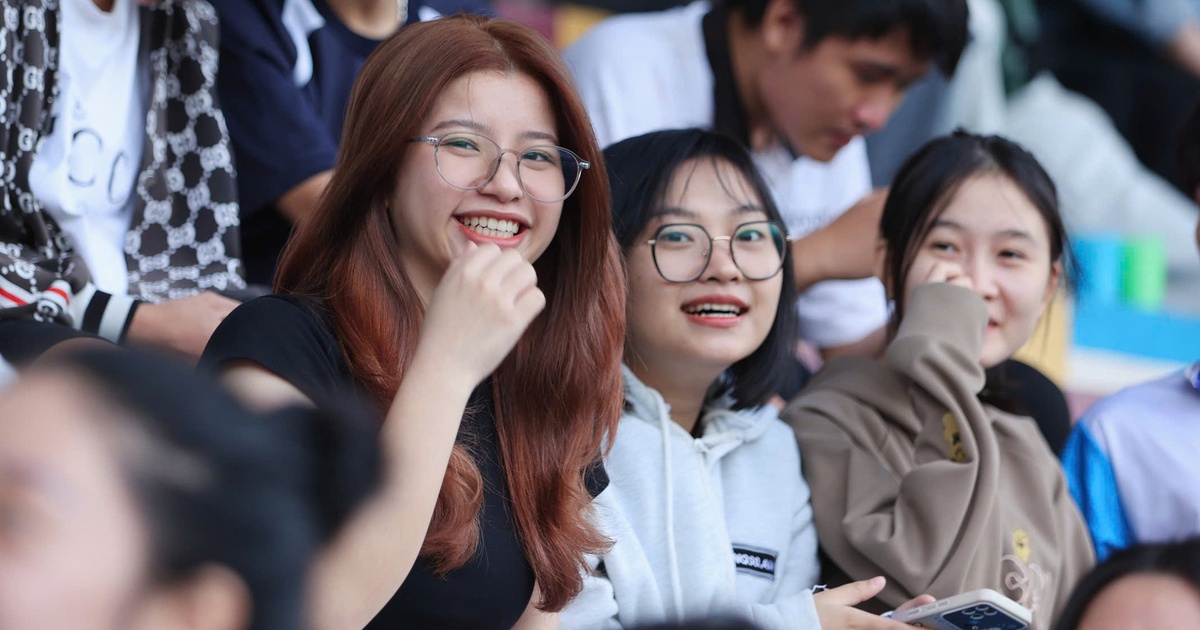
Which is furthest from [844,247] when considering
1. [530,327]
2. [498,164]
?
[498,164]

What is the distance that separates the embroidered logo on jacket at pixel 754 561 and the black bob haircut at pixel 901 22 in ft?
3.84

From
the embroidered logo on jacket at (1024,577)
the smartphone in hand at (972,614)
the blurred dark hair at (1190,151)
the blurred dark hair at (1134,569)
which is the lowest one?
the embroidered logo on jacket at (1024,577)

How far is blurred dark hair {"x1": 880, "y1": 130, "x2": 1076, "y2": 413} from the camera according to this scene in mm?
2008

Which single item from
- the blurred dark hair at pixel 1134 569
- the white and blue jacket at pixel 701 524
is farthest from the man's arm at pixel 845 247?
the blurred dark hair at pixel 1134 569

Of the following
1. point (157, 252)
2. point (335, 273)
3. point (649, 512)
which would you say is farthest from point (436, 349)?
point (157, 252)

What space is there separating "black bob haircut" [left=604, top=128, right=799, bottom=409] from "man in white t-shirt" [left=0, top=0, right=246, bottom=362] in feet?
1.82

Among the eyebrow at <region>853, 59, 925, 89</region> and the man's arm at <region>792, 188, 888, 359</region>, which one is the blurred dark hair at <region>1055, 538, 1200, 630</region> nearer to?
the man's arm at <region>792, 188, 888, 359</region>

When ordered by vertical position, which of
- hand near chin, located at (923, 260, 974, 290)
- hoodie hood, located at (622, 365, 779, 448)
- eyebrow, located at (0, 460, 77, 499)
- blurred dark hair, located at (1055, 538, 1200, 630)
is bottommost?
hoodie hood, located at (622, 365, 779, 448)

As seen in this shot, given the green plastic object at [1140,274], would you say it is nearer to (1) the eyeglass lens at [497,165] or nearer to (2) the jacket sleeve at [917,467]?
(2) the jacket sleeve at [917,467]

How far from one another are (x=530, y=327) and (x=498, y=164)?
218 millimetres

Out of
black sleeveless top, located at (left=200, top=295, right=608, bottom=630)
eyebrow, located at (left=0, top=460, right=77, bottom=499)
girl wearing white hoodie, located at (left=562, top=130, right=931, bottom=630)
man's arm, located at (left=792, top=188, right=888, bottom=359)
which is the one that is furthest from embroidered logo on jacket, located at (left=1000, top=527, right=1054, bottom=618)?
eyebrow, located at (left=0, top=460, right=77, bottom=499)

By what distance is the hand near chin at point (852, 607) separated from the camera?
5.13ft

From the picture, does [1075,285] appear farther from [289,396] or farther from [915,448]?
[289,396]

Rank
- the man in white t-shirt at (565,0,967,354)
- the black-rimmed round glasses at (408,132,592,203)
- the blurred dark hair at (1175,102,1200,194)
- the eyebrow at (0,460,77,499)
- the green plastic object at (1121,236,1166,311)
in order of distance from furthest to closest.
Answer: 1. the green plastic object at (1121,236,1166,311)
2. the man in white t-shirt at (565,0,967,354)
3. the blurred dark hair at (1175,102,1200,194)
4. the black-rimmed round glasses at (408,132,592,203)
5. the eyebrow at (0,460,77,499)
